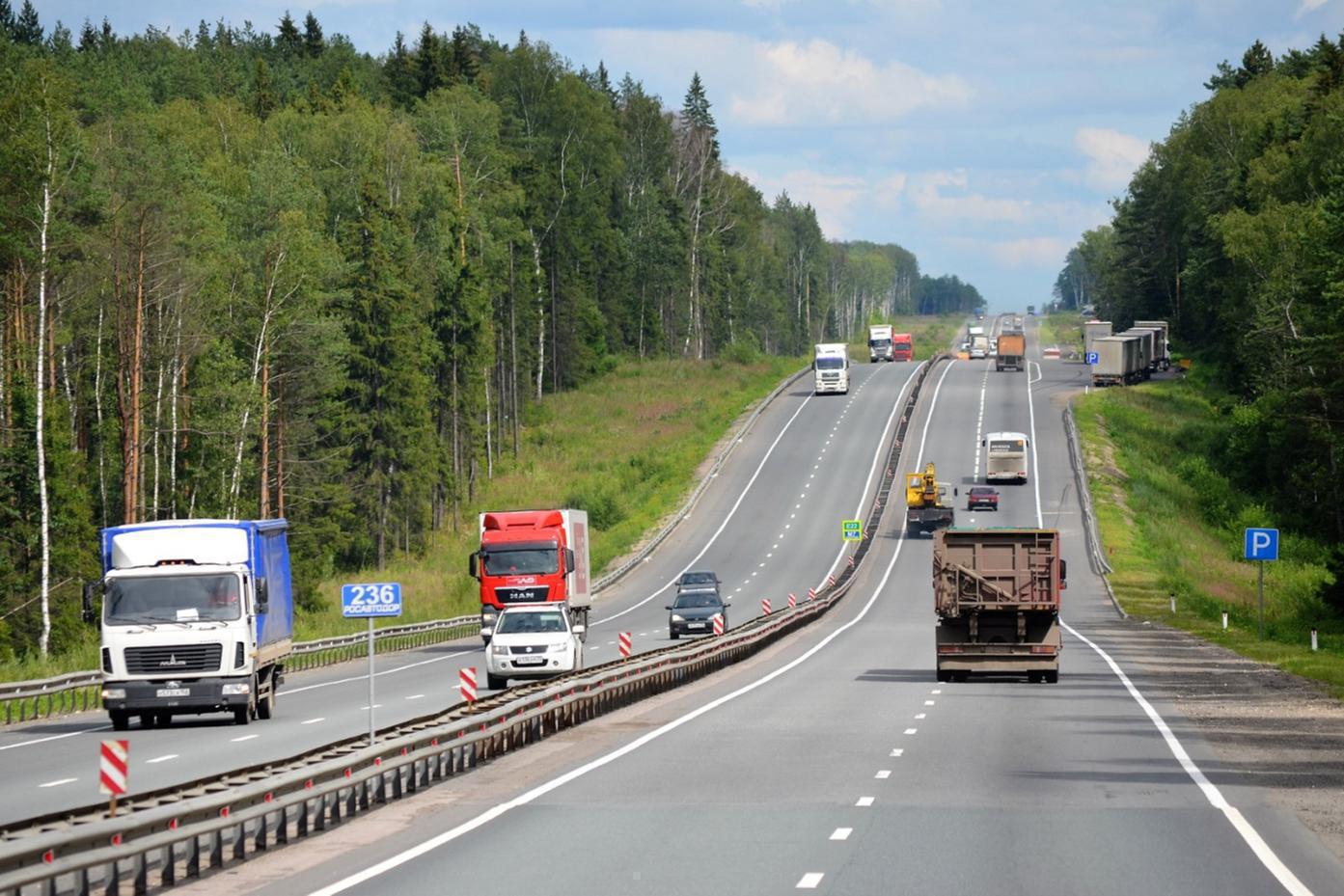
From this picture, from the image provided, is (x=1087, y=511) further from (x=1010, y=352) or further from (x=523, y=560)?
(x=1010, y=352)

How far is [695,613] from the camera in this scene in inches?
2215

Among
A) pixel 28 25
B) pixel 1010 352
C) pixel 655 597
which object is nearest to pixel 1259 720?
pixel 655 597

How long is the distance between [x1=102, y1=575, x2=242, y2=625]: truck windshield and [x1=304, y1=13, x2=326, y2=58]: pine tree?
15163 centimetres

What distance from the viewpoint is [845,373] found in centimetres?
12875

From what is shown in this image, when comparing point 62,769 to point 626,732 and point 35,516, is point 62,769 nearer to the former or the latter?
point 626,732

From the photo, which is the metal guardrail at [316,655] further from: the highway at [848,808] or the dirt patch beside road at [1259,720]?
the dirt patch beside road at [1259,720]

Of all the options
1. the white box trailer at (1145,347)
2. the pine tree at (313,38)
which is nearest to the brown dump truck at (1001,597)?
the white box trailer at (1145,347)

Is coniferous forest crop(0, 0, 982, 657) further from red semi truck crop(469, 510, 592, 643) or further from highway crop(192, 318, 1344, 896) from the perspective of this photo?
highway crop(192, 318, 1344, 896)

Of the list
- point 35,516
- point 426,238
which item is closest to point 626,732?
point 35,516

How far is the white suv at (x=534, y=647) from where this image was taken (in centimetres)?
3800

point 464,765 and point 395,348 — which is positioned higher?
point 395,348

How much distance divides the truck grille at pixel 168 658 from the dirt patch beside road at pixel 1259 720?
1520cm

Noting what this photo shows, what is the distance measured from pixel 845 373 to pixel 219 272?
65248 millimetres

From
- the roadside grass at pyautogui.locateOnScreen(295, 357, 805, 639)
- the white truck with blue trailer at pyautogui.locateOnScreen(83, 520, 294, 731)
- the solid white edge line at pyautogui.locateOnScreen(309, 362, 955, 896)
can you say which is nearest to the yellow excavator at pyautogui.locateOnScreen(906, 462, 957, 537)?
the roadside grass at pyautogui.locateOnScreen(295, 357, 805, 639)
